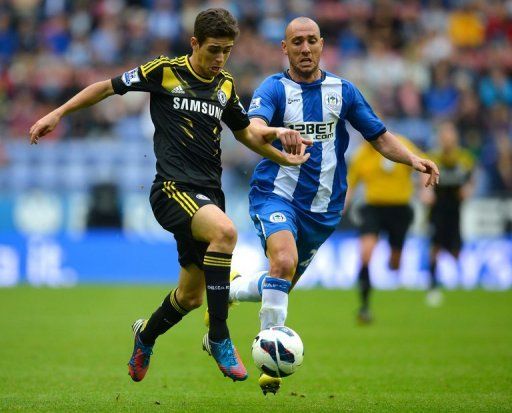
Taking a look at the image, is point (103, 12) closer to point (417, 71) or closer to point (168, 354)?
point (417, 71)

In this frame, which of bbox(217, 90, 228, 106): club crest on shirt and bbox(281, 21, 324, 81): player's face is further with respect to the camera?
bbox(281, 21, 324, 81): player's face

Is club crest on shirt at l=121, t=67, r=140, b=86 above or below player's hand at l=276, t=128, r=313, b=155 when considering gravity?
above

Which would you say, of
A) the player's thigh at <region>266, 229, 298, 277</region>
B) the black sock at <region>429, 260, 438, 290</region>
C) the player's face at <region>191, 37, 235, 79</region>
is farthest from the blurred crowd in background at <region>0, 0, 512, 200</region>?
the player's face at <region>191, 37, 235, 79</region>

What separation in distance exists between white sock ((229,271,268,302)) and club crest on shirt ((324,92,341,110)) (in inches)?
57.5

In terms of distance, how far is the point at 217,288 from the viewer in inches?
277

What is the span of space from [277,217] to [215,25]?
1.64 m

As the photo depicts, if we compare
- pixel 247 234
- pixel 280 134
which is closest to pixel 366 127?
pixel 280 134

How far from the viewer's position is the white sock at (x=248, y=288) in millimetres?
8492

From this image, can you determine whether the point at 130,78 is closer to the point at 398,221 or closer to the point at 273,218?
the point at 273,218

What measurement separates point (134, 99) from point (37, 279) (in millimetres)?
4875

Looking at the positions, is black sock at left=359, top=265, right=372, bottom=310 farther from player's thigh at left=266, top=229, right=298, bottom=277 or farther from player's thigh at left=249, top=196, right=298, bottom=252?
player's thigh at left=266, top=229, right=298, bottom=277

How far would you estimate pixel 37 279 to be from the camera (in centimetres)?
1930

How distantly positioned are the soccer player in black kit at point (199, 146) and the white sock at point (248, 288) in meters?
0.91

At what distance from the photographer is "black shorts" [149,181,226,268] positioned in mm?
7039
